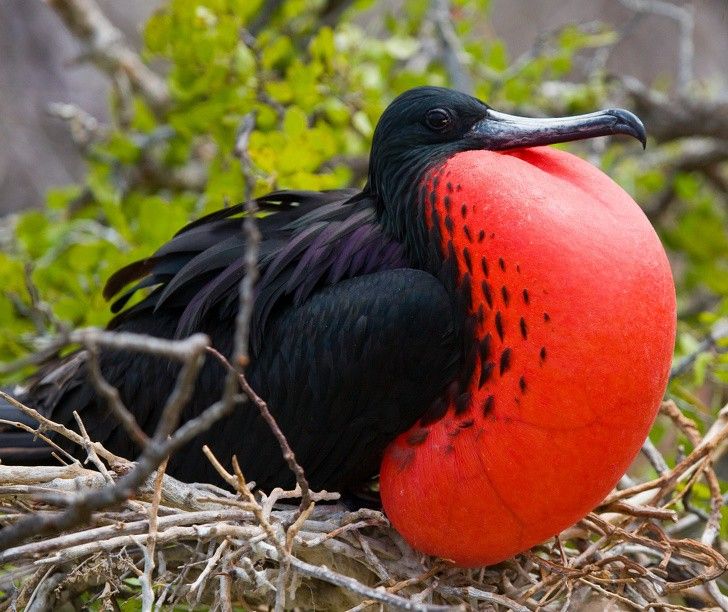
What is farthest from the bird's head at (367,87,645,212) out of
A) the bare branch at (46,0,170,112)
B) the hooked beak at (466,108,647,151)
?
the bare branch at (46,0,170,112)

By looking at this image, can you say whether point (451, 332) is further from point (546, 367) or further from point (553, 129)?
point (553, 129)

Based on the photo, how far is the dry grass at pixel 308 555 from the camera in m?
1.48

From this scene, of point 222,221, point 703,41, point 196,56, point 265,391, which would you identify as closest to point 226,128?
point 196,56

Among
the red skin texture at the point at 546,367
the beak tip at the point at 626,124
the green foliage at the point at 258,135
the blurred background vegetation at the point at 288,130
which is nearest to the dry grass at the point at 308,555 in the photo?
the red skin texture at the point at 546,367

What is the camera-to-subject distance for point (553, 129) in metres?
1.67

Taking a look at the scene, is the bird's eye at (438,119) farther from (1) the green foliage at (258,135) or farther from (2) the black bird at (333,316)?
(1) the green foliage at (258,135)

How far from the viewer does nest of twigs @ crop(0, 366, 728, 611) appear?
57.8 inches

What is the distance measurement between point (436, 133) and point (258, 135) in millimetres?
568

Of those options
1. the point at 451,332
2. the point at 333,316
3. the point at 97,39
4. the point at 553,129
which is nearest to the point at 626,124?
the point at 553,129

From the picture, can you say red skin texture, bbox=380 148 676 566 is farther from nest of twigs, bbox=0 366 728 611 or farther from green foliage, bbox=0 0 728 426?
green foliage, bbox=0 0 728 426

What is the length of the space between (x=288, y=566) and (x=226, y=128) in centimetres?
139

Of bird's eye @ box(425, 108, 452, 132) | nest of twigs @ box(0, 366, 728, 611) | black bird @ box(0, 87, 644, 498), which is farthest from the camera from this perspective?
bird's eye @ box(425, 108, 452, 132)

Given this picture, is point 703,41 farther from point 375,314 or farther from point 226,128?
point 375,314

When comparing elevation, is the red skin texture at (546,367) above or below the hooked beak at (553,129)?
below
